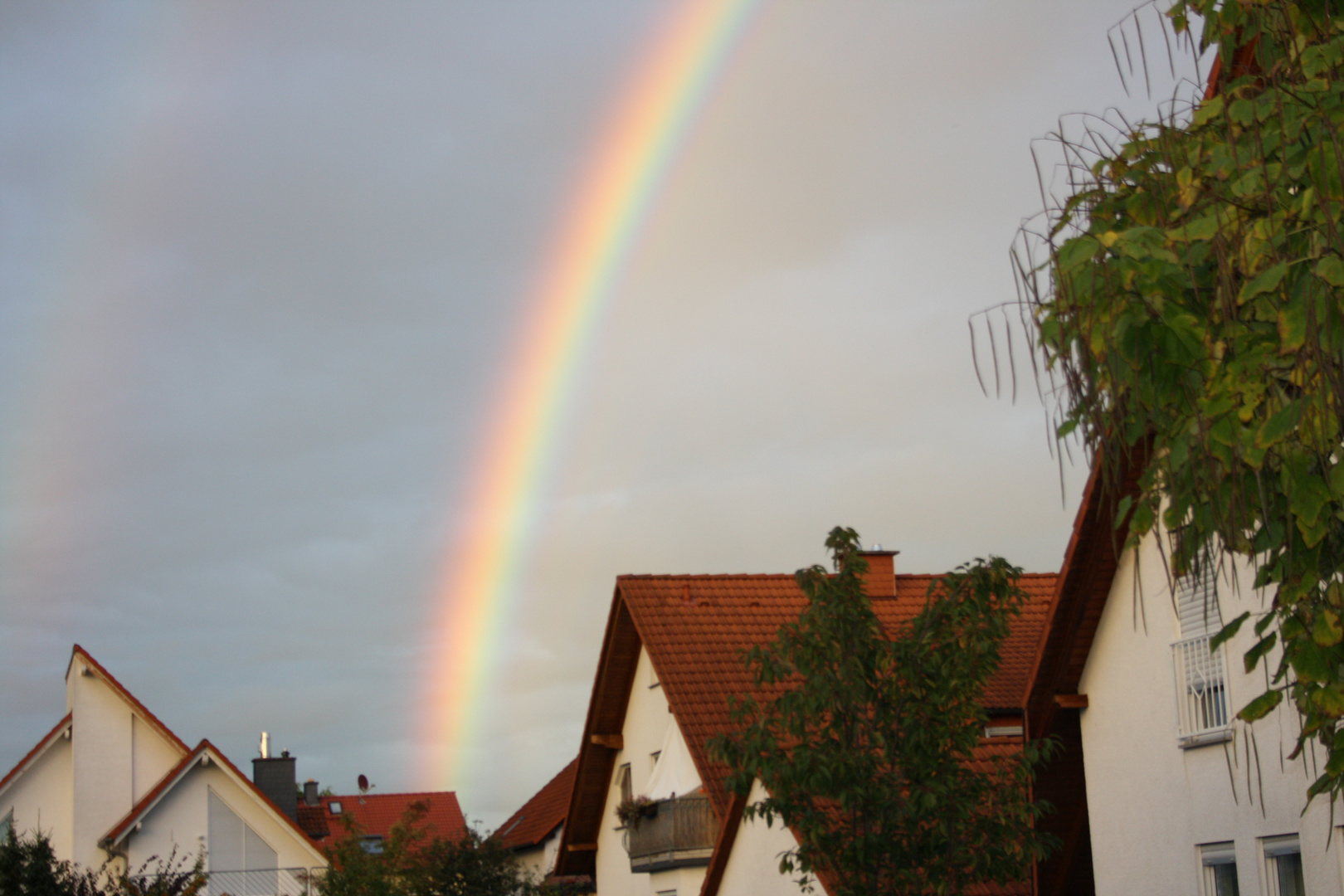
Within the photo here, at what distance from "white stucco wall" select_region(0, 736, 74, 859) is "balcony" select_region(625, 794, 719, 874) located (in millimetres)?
25268

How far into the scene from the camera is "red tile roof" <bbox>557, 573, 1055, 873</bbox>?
2358cm

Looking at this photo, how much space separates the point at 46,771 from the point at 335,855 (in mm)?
15720

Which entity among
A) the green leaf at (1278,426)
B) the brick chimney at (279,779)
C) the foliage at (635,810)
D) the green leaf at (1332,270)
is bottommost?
the green leaf at (1278,426)

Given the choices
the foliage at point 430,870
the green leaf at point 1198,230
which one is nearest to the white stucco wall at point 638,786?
the foliage at point 430,870

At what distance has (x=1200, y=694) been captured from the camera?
13.7m

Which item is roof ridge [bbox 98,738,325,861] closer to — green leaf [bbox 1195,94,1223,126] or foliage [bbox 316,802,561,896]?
foliage [bbox 316,802,561,896]

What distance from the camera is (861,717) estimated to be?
48.6 feet

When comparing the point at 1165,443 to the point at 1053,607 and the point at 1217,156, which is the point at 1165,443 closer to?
the point at 1217,156

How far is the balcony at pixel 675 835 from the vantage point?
77.6 ft

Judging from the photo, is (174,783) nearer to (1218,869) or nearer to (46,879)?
(46,879)

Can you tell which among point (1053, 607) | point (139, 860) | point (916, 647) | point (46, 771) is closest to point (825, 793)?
point (916, 647)

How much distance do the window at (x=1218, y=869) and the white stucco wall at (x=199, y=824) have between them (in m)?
33.8

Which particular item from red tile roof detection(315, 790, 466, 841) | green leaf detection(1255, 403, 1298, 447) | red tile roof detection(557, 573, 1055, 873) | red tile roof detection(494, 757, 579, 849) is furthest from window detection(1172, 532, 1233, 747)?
red tile roof detection(315, 790, 466, 841)

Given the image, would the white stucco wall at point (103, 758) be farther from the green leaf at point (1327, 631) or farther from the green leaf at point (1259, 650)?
the green leaf at point (1327, 631)
